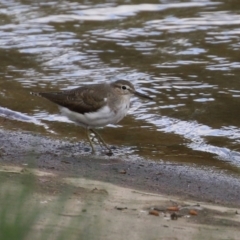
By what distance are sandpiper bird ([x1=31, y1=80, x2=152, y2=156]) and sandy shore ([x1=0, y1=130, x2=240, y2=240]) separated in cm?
40

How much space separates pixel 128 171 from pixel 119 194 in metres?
1.26

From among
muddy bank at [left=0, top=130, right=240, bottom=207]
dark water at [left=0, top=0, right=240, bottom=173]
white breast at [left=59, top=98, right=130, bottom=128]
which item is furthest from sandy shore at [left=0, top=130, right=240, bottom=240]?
dark water at [left=0, top=0, right=240, bottom=173]

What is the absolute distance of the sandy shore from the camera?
5754mm

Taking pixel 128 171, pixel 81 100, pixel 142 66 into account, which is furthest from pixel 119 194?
pixel 142 66

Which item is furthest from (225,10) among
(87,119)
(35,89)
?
(87,119)

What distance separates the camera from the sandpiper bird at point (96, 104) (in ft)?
30.1

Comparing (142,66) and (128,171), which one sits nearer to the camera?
(128,171)

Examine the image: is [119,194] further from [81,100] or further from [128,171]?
[81,100]

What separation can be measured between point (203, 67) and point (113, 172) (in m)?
5.15

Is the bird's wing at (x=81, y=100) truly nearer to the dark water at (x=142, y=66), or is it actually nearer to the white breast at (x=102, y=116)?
the white breast at (x=102, y=116)

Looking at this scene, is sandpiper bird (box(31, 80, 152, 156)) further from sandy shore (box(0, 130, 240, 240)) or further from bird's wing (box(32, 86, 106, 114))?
sandy shore (box(0, 130, 240, 240))

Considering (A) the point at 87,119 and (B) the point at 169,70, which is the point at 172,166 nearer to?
(A) the point at 87,119

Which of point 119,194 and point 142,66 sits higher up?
point 119,194

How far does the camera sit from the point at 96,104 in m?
9.27
